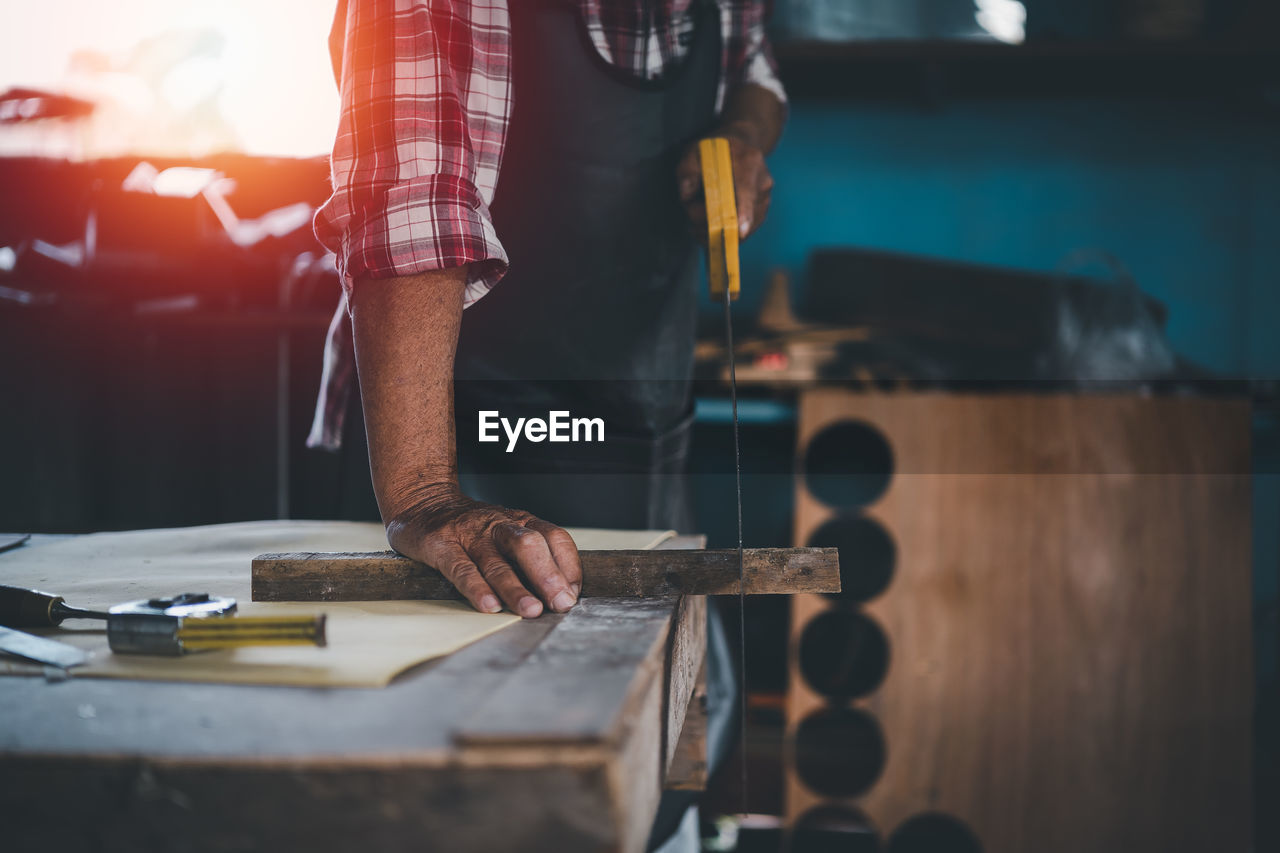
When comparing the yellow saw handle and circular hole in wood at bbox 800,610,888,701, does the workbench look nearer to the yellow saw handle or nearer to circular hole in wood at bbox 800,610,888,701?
the yellow saw handle

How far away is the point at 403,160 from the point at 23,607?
38 cm

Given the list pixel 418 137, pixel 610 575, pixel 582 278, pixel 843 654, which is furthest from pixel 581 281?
pixel 843 654

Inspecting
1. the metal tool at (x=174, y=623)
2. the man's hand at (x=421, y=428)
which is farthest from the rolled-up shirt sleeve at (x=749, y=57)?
the metal tool at (x=174, y=623)

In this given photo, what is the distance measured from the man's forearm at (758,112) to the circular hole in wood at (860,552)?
72 cm

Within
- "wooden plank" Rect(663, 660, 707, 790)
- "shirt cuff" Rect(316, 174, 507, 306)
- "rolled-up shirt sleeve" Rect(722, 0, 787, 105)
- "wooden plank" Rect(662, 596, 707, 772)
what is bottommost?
"wooden plank" Rect(663, 660, 707, 790)

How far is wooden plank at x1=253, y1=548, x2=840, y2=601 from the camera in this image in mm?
548

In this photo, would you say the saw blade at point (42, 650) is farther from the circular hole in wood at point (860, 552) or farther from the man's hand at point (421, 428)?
the circular hole in wood at point (860, 552)

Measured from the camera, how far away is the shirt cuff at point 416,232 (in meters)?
0.64

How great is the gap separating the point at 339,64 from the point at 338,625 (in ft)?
1.66

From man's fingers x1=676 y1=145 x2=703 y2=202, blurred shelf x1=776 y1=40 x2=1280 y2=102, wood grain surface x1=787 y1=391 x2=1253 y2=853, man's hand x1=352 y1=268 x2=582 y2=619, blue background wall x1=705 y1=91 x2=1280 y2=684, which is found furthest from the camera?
blue background wall x1=705 y1=91 x2=1280 y2=684

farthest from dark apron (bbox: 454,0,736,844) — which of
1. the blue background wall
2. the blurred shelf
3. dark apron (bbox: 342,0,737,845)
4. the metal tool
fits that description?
the blue background wall

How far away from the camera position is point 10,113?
5.24ft

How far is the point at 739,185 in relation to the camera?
2.83 feet

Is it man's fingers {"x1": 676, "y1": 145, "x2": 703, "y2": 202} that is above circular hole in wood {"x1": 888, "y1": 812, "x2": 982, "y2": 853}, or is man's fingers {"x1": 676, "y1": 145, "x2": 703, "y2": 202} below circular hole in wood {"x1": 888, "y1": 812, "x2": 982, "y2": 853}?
above
